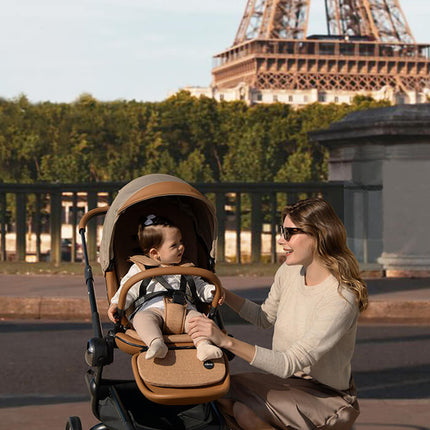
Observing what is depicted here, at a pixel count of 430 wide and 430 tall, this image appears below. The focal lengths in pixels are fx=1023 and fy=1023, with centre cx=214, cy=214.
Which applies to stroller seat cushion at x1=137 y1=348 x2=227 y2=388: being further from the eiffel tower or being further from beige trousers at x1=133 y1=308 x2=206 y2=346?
the eiffel tower

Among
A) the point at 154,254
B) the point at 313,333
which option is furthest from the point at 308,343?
the point at 154,254

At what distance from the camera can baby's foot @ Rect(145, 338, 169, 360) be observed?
Result: 358 centimetres

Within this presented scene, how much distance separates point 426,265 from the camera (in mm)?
12734

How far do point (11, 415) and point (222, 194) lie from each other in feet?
26.2

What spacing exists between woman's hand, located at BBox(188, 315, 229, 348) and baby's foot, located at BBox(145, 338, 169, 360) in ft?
0.37

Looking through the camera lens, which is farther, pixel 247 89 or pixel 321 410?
pixel 247 89

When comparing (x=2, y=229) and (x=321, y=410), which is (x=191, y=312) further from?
(x=2, y=229)

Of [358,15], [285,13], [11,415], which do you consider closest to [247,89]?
[285,13]

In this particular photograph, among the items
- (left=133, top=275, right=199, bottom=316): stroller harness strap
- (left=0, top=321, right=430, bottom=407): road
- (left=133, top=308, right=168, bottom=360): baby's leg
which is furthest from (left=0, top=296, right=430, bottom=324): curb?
(left=133, top=308, right=168, bottom=360): baby's leg

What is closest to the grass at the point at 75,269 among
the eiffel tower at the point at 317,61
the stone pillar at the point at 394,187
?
the stone pillar at the point at 394,187

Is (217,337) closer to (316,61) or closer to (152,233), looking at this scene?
(152,233)

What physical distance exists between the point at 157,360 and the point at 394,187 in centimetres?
958

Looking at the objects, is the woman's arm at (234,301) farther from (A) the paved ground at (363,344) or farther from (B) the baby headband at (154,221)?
(A) the paved ground at (363,344)

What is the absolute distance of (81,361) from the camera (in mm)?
7695
